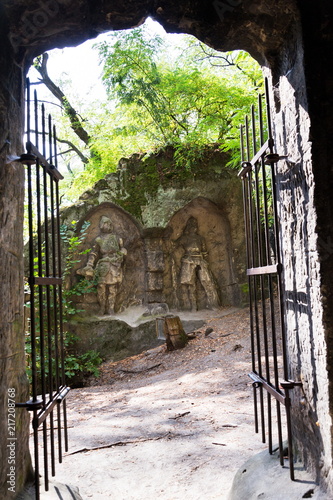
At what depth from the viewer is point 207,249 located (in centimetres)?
1167

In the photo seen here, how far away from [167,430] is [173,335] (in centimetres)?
434

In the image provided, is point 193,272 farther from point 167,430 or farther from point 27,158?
point 27,158

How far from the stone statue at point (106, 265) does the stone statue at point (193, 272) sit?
5.78 ft

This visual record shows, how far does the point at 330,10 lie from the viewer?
2.48 m

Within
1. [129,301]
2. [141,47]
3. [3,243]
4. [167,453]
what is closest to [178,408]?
[167,453]

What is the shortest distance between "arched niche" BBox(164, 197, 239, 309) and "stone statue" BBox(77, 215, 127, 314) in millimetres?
1381

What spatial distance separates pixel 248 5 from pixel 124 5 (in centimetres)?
84

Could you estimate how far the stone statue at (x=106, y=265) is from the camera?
10.6m

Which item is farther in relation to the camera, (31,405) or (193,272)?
(193,272)

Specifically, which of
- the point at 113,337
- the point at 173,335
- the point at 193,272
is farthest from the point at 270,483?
the point at 193,272

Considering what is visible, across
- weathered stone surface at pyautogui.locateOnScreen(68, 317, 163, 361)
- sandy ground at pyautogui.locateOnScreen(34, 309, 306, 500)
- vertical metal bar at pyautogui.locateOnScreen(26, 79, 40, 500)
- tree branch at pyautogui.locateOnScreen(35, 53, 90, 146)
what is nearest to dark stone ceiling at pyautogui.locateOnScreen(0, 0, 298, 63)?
vertical metal bar at pyautogui.locateOnScreen(26, 79, 40, 500)

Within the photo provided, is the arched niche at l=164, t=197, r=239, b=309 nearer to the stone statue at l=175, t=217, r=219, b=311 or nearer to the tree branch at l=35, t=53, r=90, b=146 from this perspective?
the stone statue at l=175, t=217, r=219, b=311

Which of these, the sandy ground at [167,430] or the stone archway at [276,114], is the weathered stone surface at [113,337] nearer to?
the sandy ground at [167,430]

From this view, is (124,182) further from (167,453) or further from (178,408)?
(167,453)
